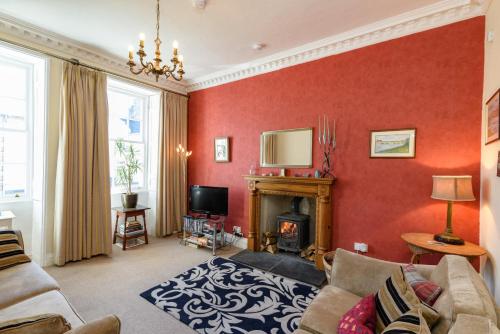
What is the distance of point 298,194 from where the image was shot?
348cm

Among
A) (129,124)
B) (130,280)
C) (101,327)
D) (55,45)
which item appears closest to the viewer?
(101,327)

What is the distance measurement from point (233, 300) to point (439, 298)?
73.3 inches

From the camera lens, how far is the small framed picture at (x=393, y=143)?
276 cm

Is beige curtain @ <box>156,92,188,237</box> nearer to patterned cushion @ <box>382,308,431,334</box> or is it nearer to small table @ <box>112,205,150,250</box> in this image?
small table @ <box>112,205,150,250</box>

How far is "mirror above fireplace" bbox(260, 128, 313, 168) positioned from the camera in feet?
11.6

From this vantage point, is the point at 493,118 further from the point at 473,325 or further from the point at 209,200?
the point at 209,200

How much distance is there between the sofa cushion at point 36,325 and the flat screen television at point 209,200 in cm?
311

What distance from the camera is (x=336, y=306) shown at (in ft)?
5.44

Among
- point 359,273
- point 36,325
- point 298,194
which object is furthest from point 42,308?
point 298,194

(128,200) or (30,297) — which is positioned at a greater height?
(128,200)

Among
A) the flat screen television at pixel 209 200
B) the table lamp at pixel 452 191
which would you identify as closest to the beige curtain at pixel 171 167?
the flat screen television at pixel 209 200

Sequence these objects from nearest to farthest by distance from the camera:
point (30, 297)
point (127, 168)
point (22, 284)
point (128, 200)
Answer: point (30, 297) < point (22, 284) < point (128, 200) < point (127, 168)

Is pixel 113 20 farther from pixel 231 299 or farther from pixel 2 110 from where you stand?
pixel 231 299

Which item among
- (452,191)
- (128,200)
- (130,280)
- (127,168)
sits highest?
(127,168)
